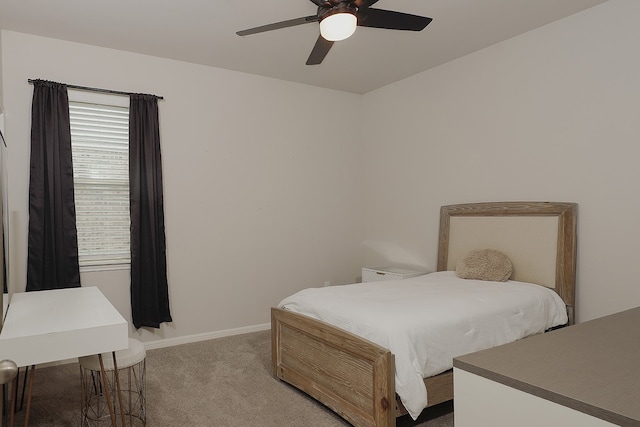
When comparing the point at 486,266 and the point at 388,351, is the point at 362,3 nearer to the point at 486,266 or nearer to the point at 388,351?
the point at 388,351

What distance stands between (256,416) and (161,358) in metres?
1.38

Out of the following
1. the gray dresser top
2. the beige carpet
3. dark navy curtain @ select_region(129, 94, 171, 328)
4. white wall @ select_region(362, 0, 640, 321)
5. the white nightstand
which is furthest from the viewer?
the white nightstand

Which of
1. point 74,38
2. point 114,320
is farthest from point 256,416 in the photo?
point 74,38

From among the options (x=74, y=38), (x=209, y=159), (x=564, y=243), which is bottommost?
(x=564, y=243)

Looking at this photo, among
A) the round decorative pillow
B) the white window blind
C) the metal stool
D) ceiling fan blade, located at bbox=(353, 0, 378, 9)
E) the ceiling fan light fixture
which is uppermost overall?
ceiling fan blade, located at bbox=(353, 0, 378, 9)

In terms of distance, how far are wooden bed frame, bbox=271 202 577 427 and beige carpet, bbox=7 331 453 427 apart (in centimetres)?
14

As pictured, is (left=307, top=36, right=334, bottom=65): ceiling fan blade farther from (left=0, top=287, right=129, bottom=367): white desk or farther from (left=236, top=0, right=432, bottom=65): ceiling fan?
(left=0, top=287, right=129, bottom=367): white desk

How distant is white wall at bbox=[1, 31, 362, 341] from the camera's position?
3.43 m

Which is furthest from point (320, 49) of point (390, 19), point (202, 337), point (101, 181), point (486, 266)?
point (202, 337)

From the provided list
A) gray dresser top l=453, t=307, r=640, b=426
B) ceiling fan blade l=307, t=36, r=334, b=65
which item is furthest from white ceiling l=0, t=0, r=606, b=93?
gray dresser top l=453, t=307, r=640, b=426

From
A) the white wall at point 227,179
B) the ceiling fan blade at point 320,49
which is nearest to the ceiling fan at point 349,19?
the ceiling fan blade at point 320,49

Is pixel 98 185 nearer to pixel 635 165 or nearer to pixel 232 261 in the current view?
pixel 232 261

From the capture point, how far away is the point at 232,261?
14.0ft

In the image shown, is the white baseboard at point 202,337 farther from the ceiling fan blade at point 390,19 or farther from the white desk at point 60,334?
the ceiling fan blade at point 390,19
